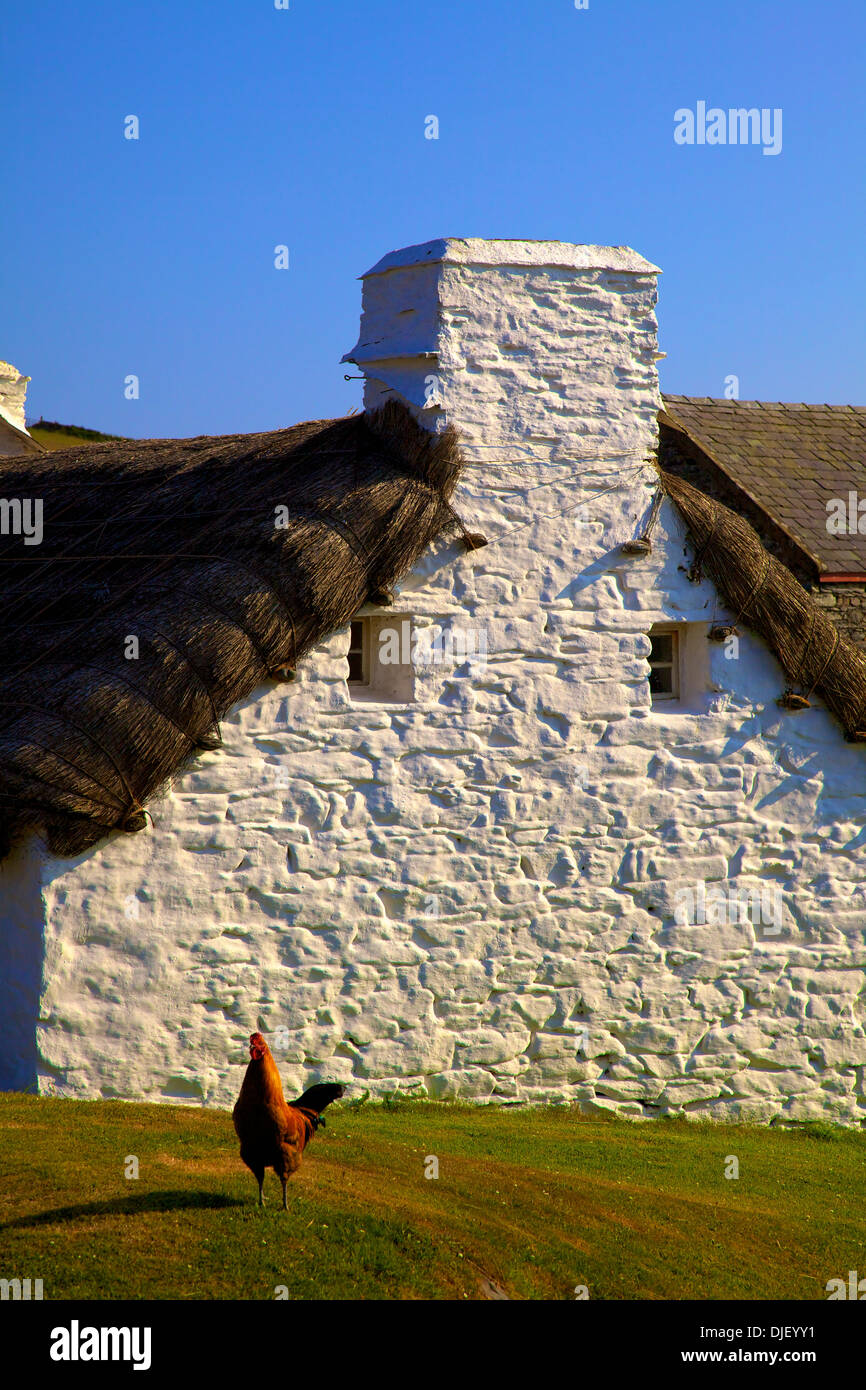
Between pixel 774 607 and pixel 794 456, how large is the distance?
4620 mm

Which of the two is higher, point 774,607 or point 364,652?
point 774,607

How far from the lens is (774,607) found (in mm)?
10141

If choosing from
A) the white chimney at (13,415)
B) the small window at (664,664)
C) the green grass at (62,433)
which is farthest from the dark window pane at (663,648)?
the green grass at (62,433)

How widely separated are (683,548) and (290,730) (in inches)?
130

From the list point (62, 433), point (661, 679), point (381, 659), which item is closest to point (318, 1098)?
point (381, 659)

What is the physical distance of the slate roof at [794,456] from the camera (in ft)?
41.8

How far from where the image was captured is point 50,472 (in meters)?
12.2

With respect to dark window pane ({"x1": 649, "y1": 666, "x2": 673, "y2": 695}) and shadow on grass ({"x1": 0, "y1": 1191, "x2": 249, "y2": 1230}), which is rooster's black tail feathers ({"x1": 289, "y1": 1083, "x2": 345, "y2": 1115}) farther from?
dark window pane ({"x1": 649, "y1": 666, "x2": 673, "y2": 695})

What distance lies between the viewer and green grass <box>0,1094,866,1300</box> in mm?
5648

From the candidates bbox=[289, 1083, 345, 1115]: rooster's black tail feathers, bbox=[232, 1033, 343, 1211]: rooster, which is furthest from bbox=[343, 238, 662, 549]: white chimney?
bbox=[232, 1033, 343, 1211]: rooster

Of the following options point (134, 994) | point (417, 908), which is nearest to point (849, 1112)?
point (417, 908)

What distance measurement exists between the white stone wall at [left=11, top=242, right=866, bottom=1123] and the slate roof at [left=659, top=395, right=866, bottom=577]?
2.69 m

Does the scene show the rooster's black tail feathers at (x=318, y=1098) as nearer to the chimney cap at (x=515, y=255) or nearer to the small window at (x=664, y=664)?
the small window at (x=664, y=664)

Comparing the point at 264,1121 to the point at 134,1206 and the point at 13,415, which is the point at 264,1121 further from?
the point at 13,415
